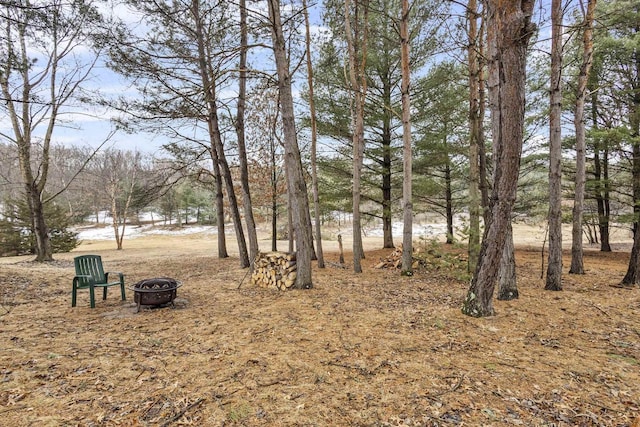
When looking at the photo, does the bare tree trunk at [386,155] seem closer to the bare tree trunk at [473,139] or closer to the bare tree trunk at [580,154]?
the bare tree trunk at [473,139]

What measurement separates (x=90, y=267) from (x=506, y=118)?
670 centimetres

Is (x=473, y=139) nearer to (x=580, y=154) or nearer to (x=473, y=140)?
(x=473, y=140)

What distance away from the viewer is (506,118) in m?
3.64

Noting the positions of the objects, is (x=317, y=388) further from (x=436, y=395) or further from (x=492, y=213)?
(x=492, y=213)

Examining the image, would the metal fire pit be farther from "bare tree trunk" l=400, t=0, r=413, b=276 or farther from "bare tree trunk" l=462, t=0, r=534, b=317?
"bare tree trunk" l=400, t=0, r=413, b=276

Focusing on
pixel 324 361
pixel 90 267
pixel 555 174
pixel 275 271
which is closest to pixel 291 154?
pixel 275 271

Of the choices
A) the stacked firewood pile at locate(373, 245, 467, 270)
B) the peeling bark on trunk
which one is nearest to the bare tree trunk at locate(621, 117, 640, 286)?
the peeling bark on trunk

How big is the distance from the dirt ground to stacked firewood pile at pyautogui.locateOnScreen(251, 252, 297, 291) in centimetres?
76

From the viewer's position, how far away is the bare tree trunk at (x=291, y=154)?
18.6ft

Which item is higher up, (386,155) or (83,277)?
(386,155)

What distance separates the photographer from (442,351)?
3.13 m

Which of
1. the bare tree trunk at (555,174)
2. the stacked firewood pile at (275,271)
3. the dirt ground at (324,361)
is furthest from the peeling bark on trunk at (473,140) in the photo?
the stacked firewood pile at (275,271)

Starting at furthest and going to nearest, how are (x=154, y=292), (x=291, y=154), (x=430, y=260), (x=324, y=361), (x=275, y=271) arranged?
(x=430, y=260), (x=275, y=271), (x=291, y=154), (x=154, y=292), (x=324, y=361)

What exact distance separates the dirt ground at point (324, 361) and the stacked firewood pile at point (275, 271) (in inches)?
30.1
